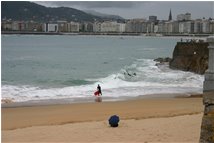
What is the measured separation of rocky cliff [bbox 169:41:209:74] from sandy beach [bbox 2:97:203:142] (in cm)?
1724

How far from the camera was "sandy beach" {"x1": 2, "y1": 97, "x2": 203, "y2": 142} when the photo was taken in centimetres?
952

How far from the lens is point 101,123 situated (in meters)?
11.8

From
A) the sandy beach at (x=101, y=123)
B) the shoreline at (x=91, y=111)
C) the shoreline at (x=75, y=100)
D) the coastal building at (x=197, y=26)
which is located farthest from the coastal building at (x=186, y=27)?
the sandy beach at (x=101, y=123)

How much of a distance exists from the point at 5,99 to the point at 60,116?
195 inches

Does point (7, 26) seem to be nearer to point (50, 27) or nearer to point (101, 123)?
point (50, 27)

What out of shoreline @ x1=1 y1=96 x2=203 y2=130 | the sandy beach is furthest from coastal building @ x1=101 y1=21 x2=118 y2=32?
the sandy beach

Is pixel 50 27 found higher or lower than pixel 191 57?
higher

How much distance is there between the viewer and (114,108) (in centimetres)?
1617

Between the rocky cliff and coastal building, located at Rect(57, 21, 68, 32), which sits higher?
coastal building, located at Rect(57, 21, 68, 32)

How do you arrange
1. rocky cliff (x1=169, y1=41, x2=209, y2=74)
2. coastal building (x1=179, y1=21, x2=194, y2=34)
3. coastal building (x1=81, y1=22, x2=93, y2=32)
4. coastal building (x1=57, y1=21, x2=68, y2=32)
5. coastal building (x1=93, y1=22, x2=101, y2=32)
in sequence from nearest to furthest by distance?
rocky cliff (x1=169, y1=41, x2=209, y2=74)
coastal building (x1=179, y1=21, x2=194, y2=34)
coastal building (x1=93, y1=22, x2=101, y2=32)
coastal building (x1=81, y1=22, x2=93, y2=32)
coastal building (x1=57, y1=21, x2=68, y2=32)

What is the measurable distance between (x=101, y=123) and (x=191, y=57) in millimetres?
27551

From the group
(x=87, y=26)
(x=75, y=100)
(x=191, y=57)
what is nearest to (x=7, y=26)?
(x=87, y=26)

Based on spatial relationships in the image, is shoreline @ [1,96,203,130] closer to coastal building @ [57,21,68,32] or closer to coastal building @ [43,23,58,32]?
coastal building @ [43,23,58,32]

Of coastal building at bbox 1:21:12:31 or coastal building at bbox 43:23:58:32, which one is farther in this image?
coastal building at bbox 43:23:58:32
